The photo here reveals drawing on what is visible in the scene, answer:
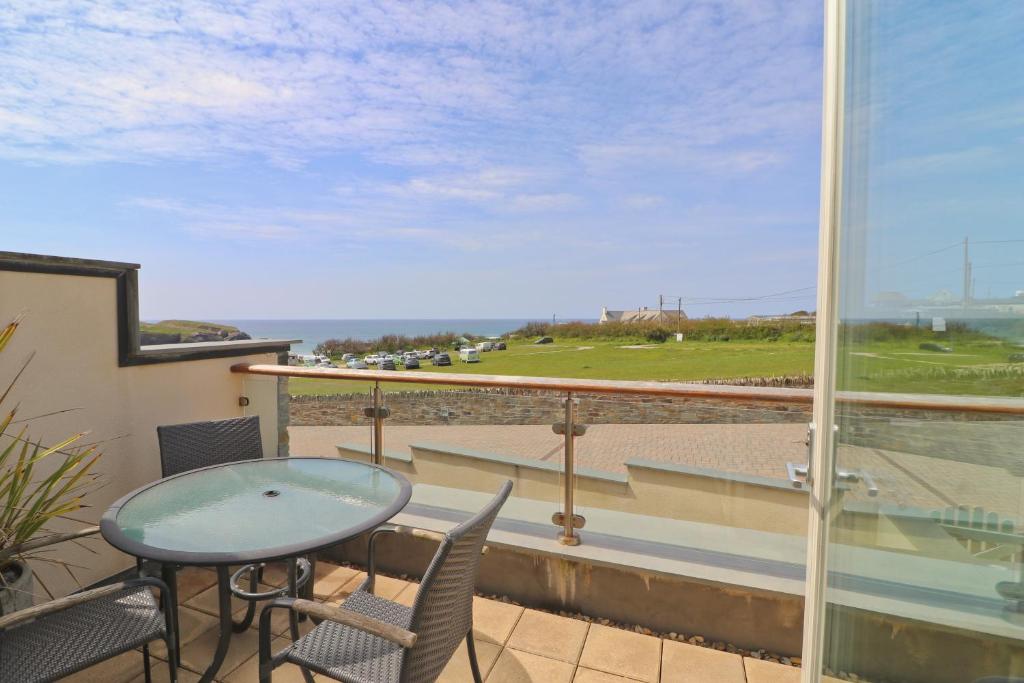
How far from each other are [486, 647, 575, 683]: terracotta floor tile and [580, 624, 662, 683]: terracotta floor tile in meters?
0.11

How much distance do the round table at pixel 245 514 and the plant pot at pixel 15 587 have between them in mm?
404

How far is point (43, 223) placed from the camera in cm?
1598

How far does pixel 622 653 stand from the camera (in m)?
2.31

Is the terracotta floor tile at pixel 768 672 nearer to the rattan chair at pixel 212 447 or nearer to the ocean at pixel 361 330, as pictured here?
the rattan chair at pixel 212 447

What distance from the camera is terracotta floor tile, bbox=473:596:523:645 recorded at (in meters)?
2.43

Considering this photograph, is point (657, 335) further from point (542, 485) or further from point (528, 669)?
point (528, 669)

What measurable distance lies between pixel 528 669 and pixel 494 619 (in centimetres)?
39

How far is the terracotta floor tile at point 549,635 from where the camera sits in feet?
7.64

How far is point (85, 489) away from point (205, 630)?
3.29ft

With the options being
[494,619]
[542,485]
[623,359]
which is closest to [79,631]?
[494,619]

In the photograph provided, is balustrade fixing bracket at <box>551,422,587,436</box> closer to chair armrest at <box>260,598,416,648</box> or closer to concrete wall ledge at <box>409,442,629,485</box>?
concrete wall ledge at <box>409,442,629,485</box>

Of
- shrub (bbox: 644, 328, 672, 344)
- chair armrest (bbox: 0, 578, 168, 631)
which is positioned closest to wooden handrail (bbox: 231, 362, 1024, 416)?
chair armrest (bbox: 0, 578, 168, 631)

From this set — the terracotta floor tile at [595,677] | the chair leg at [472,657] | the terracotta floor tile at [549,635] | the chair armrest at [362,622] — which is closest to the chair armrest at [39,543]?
the chair armrest at [362,622]

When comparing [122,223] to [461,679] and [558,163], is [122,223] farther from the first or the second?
[461,679]
